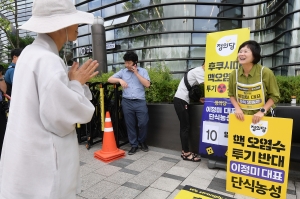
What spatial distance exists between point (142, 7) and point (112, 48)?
4.00m

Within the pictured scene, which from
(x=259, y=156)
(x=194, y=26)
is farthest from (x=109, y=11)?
(x=259, y=156)

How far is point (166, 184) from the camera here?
2.84 m

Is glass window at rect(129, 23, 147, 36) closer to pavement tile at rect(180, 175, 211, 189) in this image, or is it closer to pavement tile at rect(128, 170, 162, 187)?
pavement tile at rect(128, 170, 162, 187)

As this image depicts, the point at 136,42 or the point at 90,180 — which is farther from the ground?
the point at 136,42

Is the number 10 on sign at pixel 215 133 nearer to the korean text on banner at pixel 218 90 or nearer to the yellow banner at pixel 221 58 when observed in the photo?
the korean text on banner at pixel 218 90

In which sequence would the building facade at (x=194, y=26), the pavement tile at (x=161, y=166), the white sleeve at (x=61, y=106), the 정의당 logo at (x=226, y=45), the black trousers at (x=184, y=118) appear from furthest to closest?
the building facade at (x=194, y=26)
the black trousers at (x=184, y=118)
the pavement tile at (x=161, y=166)
the 정의당 logo at (x=226, y=45)
the white sleeve at (x=61, y=106)

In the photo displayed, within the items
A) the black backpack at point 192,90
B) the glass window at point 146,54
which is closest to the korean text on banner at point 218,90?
the black backpack at point 192,90

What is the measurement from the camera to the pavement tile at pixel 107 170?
10.5ft

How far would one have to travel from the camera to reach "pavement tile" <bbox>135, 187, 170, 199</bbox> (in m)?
2.53

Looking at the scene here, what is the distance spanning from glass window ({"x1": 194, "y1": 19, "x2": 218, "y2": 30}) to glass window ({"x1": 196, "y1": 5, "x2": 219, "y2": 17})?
15.1 inches

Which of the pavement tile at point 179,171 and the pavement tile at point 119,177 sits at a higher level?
the pavement tile at point 119,177

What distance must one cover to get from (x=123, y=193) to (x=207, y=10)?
13.8 m

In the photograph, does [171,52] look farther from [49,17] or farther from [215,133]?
[49,17]

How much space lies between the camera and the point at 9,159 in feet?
3.89
